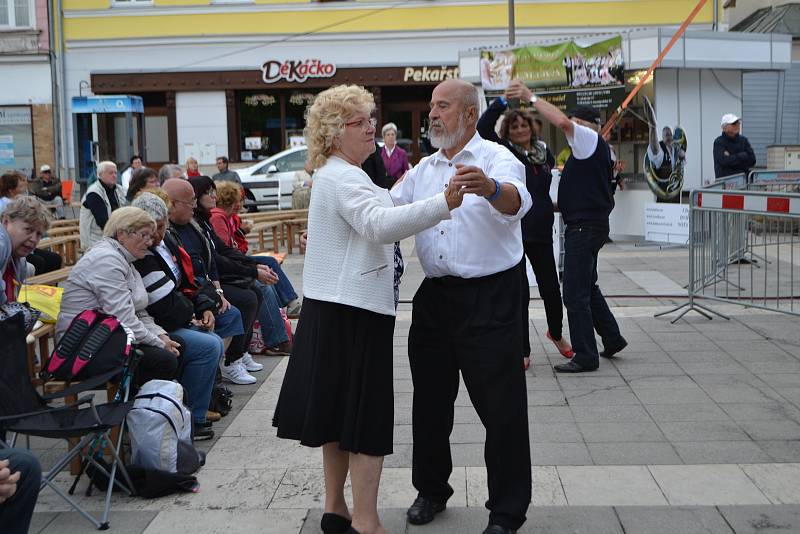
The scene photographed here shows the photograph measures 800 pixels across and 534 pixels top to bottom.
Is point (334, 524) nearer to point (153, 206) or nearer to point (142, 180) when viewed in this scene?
point (153, 206)

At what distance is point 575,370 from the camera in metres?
7.09

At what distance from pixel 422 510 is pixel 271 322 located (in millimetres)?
3876

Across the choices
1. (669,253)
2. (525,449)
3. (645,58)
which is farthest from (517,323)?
(645,58)

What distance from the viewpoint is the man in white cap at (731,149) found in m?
13.7

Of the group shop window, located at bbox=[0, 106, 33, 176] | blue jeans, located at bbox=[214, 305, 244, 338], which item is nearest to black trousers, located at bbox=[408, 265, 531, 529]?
blue jeans, located at bbox=[214, 305, 244, 338]

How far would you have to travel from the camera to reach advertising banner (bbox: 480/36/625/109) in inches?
593

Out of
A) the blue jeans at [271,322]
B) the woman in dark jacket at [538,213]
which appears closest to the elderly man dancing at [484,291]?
the woman in dark jacket at [538,213]

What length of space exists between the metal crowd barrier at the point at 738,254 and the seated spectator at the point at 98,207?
589 cm

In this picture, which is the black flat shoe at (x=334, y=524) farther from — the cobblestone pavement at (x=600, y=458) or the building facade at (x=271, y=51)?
the building facade at (x=271, y=51)

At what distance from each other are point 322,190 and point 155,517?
1.74 m

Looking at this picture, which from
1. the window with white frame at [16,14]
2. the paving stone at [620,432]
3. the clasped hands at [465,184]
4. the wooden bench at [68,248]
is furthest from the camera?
the window with white frame at [16,14]

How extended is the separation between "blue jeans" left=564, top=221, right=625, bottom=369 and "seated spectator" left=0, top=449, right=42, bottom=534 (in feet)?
13.9

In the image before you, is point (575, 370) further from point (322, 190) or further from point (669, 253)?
point (669, 253)

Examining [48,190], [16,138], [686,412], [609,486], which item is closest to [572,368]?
[686,412]
